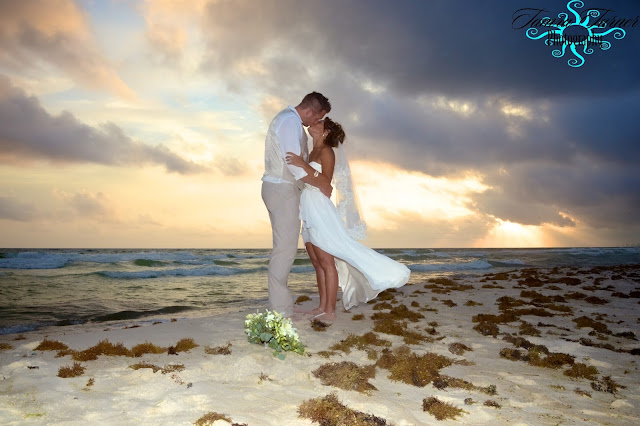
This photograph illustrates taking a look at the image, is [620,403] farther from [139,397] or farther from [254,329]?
[139,397]

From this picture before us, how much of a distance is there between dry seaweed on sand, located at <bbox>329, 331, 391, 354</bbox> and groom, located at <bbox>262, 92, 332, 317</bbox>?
37.7 inches

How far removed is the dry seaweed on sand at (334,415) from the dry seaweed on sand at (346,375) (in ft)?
1.47

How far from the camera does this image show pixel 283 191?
17.4 ft

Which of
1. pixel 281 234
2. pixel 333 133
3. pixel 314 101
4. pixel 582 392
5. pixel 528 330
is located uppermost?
pixel 314 101

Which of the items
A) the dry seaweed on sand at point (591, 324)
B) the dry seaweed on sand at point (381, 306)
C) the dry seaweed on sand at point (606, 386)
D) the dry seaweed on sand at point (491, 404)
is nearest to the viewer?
the dry seaweed on sand at point (491, 404)

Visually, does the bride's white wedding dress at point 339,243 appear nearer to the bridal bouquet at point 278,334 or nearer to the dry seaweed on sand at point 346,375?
the bridal bouquet at point 278,334

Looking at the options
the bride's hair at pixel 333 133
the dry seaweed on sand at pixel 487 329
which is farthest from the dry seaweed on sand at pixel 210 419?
the dry seaweed on sand at pixel 487 329

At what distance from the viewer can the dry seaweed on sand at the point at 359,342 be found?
4535 millimetres

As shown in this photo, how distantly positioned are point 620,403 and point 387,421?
210cm

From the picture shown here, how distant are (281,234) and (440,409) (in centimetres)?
288

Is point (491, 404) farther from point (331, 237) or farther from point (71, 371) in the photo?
point (71, 371)

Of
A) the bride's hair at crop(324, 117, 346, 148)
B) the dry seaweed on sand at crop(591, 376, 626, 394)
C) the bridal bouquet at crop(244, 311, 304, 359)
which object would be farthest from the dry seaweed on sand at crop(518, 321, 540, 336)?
the bride's hair at crop(324, 117, 346, 148)

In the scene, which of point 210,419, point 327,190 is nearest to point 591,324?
point 327,190

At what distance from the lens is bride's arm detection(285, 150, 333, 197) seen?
5086 mm
